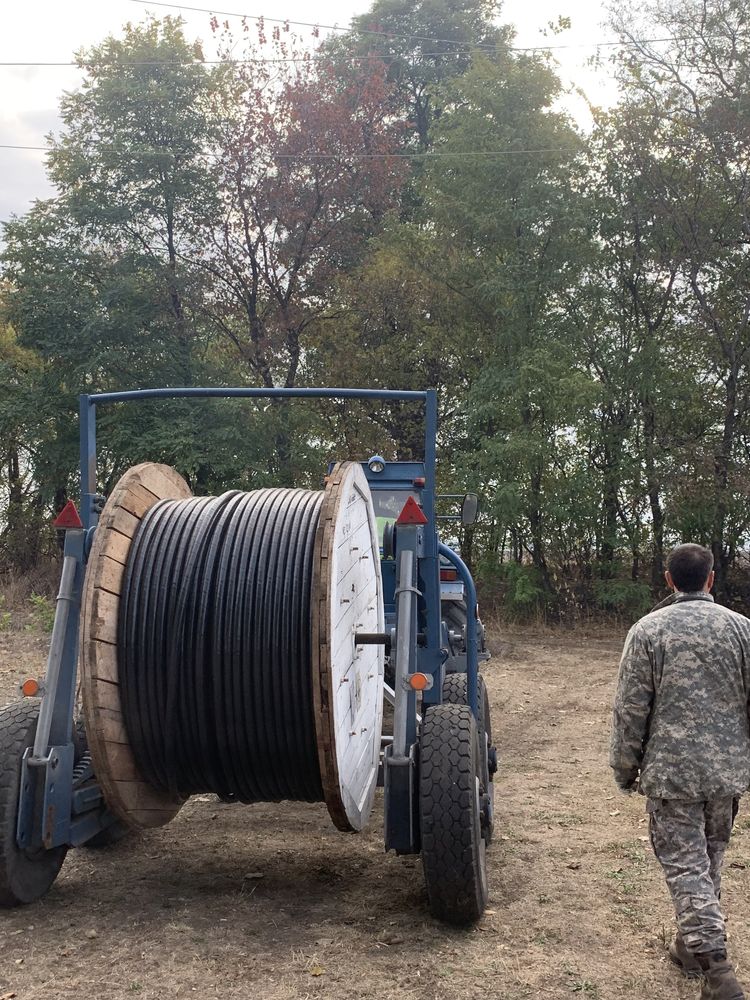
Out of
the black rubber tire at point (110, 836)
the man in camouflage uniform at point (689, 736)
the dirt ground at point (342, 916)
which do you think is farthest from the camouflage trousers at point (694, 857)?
the black rubber tire at point (110, 836)

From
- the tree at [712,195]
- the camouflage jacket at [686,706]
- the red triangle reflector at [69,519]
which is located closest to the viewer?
the camouflage jacket at [686,706]

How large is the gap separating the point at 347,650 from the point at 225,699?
593 mm

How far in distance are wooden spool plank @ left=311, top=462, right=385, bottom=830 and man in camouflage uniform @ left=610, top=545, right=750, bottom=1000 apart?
114 cm

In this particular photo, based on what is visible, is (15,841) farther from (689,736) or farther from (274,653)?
(689,736)

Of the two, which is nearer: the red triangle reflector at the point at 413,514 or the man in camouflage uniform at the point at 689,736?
the man in camouflage uniform at the point at 689,736

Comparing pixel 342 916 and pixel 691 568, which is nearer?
pixel 691 568

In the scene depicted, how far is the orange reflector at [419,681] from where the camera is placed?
15.2 feet

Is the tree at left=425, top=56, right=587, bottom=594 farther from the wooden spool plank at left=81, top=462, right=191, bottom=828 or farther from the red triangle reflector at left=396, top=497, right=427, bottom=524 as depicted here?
the wooden spool plank at left=81, top=462, right=191, bottom=828

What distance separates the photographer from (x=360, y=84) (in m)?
21.9

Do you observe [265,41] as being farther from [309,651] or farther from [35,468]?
[309,651]

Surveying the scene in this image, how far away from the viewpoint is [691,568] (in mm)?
4055

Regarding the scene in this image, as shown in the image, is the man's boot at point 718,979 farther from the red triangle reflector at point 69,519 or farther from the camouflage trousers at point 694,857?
the red triangle reflector at point 69,519

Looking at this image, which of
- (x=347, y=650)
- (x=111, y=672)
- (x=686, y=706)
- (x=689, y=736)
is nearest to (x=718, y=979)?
(x=689, y=736)

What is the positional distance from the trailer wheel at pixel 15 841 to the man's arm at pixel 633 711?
2.51 metres
